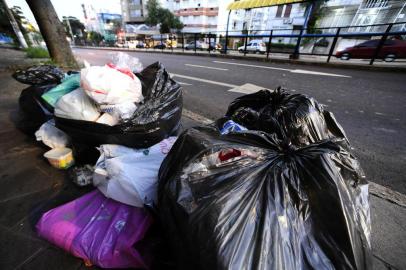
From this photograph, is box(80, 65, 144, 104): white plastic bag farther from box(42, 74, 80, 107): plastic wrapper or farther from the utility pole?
the utility pole

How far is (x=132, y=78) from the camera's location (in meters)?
1.22

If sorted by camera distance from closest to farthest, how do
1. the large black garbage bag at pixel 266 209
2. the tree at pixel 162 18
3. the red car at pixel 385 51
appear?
the large black garbage bag at pixel 266 209
the red car at pixel 385 51
the tree at pixel 162 18

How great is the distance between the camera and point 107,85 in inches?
41.3

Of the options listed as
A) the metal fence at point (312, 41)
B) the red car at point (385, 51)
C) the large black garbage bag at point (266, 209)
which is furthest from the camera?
the red car at point (385, 51)

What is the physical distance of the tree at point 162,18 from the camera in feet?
99.7

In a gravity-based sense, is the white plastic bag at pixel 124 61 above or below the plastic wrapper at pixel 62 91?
above

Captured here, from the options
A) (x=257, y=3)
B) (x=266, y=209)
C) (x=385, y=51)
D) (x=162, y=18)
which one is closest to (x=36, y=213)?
(x=266, y=209)

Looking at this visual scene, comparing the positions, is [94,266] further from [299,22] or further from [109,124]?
[299,22]

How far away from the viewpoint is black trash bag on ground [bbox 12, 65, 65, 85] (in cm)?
170

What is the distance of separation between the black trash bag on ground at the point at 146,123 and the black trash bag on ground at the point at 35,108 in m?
0.45

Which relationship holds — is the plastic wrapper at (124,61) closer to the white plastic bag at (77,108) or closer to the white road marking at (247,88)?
the white plastic bag at (77,108)

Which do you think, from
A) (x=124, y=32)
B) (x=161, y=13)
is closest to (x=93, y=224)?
(x=161, y=13)

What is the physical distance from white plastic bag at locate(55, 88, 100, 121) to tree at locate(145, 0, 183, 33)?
113 feet

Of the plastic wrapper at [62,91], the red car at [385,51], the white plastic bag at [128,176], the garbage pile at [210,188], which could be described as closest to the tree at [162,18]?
the red car at [385,51]
